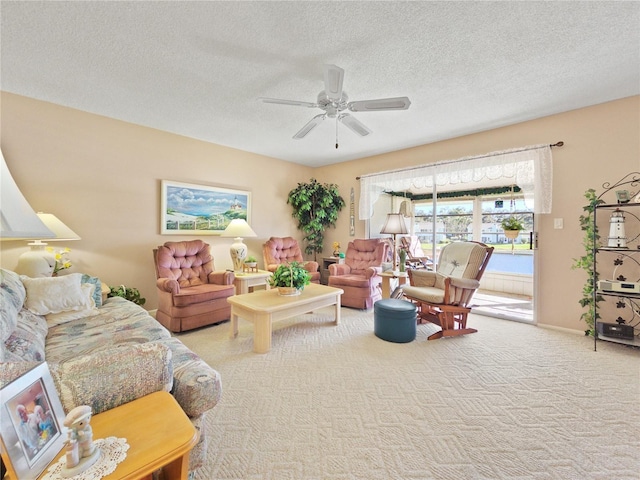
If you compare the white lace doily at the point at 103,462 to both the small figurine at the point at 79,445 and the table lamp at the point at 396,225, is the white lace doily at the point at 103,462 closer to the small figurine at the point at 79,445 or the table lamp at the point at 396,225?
the small figurine at the point at 79,445

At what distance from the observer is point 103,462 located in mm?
793

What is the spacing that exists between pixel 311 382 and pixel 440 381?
3.37 ft

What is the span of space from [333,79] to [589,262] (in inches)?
129

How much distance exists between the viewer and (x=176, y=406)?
1.05m

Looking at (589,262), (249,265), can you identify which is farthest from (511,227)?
(249,265)

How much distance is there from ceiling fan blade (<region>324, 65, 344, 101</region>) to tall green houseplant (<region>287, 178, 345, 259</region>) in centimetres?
312

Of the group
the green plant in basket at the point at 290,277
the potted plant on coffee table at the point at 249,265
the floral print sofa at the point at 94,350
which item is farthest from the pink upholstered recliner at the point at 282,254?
the floral print sofa at the point at 94,350

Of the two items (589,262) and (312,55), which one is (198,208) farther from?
(589,262)

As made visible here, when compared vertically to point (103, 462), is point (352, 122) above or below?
above

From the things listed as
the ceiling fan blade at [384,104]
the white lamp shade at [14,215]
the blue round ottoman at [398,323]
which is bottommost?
the blue round ottoman at [398,323]

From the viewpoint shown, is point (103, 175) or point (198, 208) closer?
point (103, 175)

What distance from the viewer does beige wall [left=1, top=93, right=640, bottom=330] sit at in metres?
2.84

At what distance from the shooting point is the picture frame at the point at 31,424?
2.32 feet

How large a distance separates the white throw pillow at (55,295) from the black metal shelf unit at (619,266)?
4.75m
